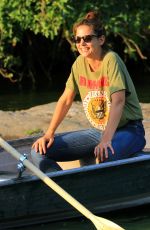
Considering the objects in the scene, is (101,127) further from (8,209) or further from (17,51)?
(17,51)

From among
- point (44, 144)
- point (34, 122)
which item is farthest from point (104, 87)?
point (34, 122)

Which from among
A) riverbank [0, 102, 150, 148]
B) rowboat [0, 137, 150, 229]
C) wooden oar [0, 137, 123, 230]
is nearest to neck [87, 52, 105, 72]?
rowboat [0, 137, 150, 229]

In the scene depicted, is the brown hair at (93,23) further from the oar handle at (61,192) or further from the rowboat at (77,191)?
the oar handle at (61,192)

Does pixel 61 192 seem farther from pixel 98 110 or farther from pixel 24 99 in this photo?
pixel 24 99

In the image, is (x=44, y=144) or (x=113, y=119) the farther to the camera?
(x=44, y=144)

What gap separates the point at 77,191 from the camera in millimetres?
6211

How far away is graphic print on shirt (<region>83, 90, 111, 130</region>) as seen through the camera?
639cm

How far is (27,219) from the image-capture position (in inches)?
244

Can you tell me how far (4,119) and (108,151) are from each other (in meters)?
4.57

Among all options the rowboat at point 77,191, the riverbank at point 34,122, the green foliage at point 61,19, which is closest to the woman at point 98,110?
the rowboat at point 77,191

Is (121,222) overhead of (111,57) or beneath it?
beneath

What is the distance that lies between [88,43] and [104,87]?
38cm

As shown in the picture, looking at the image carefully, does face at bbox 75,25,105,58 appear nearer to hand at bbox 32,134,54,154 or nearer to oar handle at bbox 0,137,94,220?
hand at bbox 32,134,54,154

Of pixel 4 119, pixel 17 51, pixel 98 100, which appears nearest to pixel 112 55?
pixel 98 100
